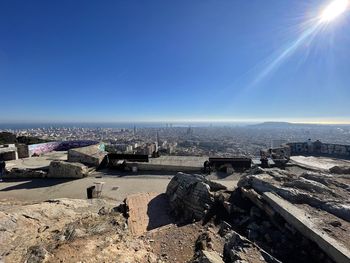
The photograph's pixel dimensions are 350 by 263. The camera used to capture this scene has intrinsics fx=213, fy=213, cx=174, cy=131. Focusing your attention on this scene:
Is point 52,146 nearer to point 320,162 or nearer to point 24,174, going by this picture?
point 24,174

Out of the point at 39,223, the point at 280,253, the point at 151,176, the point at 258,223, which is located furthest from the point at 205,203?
the point at 151,176

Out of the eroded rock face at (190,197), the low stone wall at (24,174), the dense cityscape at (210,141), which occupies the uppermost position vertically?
the eroded rock face at (190,197)

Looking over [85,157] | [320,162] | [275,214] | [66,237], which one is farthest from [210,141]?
[66,237]

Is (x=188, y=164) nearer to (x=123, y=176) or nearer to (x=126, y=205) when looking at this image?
(x=123, y=176)

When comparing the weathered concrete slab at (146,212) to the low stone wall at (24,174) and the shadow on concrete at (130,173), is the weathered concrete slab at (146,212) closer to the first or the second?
the shadow on concrete at (130,173)

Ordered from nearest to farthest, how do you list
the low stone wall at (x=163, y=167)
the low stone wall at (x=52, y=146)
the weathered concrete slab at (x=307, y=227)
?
the weathered concrete slab at (x=307, y=227) → the low stone wall at (x=163, y=167) → the low stone wall at (x=52, y=146)

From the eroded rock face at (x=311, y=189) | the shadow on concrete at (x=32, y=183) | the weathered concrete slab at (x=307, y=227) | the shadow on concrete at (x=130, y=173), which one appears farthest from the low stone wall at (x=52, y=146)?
the weathered concrete slab at (x=307, y=227)

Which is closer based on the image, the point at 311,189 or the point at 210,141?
the point at 311,189
